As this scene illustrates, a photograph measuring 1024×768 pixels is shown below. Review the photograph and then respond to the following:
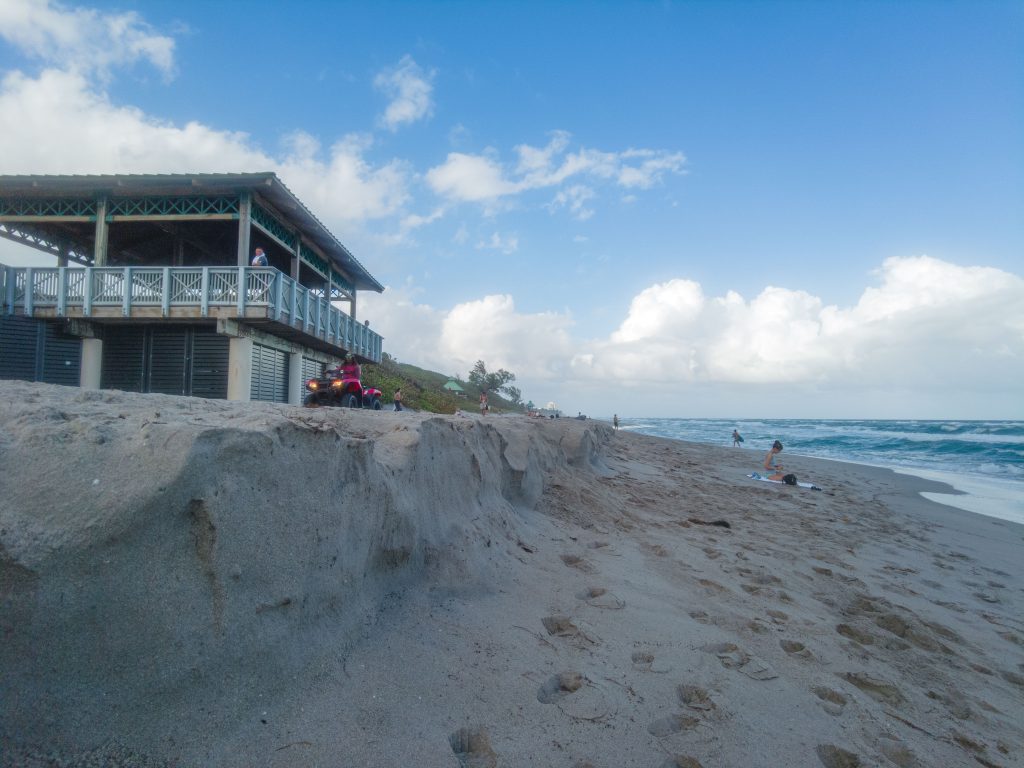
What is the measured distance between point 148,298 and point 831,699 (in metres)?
14.1

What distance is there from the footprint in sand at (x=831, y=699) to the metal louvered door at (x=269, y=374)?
41.0 ft

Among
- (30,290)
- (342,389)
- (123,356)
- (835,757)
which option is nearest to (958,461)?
(342,389)

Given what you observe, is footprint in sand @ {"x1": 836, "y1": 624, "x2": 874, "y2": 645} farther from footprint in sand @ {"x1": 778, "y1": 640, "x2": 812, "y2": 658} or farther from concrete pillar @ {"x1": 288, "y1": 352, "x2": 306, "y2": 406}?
concrete pillar @ {"x1": 288, "y1": 352, "x2": 306, "y2": 406}

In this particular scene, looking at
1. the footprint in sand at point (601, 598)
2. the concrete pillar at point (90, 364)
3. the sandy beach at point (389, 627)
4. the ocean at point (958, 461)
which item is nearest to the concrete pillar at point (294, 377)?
the concrete pillar at point (90, 364)

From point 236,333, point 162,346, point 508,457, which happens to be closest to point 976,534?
point 508,457

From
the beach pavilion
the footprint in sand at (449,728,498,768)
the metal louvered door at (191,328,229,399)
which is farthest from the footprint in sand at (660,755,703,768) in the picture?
the metal louvered door at (191,328,229,399)

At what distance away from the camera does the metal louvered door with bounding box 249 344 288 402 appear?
12672 millimetres

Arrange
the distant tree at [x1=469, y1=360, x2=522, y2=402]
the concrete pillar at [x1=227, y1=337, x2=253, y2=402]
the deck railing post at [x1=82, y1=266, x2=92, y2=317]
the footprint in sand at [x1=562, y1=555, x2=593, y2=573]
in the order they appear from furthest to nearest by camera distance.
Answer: the distant tree at [x1=469, y1=360, x2=522, y2=402]
the concrete pillar at [x1=227, y1=337, x2=253, y2=402]
the deck railing post at [x1=82, y1=266, x2=92, y2=317]
the footprint in sand at [x1=562, y1=555, x2=593, y2=573]

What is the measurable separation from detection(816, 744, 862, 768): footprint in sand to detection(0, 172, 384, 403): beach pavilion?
12.0 meters

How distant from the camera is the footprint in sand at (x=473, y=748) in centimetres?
208

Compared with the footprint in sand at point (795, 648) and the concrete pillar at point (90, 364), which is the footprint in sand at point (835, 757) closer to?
the footprint in sand at point (795, 648)

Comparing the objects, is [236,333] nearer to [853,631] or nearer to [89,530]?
[89,530]

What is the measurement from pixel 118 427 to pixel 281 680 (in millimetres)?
1226

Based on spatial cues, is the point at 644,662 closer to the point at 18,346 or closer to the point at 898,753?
the point at 898,753
